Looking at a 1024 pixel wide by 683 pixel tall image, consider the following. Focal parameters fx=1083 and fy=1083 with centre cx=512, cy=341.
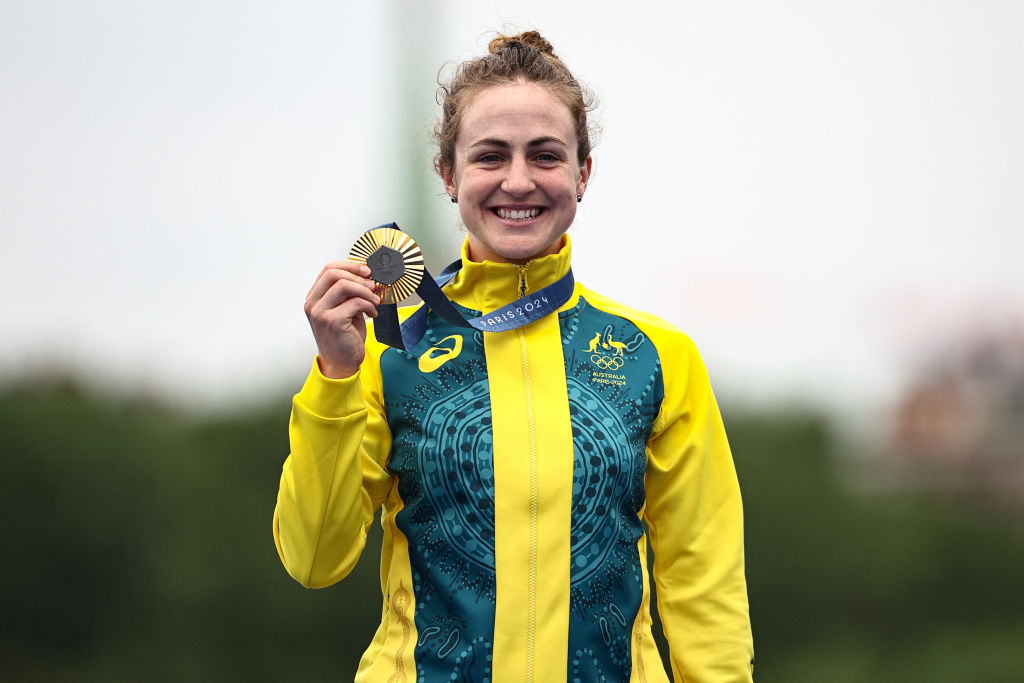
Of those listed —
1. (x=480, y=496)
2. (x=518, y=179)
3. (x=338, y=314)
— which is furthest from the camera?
(x=518, y=179)

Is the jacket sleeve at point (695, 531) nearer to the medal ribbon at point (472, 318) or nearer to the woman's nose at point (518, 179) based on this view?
the medal ribbon at point (472, 318)

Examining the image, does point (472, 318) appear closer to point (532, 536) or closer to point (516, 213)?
point (516, 213)

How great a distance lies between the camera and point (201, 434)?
5641 mm

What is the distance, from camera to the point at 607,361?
2207 millimetres

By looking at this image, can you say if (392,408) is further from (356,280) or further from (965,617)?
(965,617)

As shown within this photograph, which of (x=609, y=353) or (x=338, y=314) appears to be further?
(x=609, y=353)

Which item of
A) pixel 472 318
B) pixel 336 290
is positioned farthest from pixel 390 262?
pixel 472 318

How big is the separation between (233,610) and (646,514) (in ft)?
11.9

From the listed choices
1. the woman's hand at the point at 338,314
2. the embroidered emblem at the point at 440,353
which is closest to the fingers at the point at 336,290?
the woman's hand at the point at 338,314

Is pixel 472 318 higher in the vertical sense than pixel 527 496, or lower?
higher

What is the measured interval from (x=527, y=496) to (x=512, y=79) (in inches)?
33.2

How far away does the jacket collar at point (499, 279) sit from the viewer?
219cm

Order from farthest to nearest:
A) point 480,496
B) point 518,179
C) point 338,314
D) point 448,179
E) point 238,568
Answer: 1. point 238,568
2. point 448,179
3. point 518,179
4. point 480,496
5. point 338,314

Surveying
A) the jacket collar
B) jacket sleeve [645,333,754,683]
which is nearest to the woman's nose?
the jacket collar
